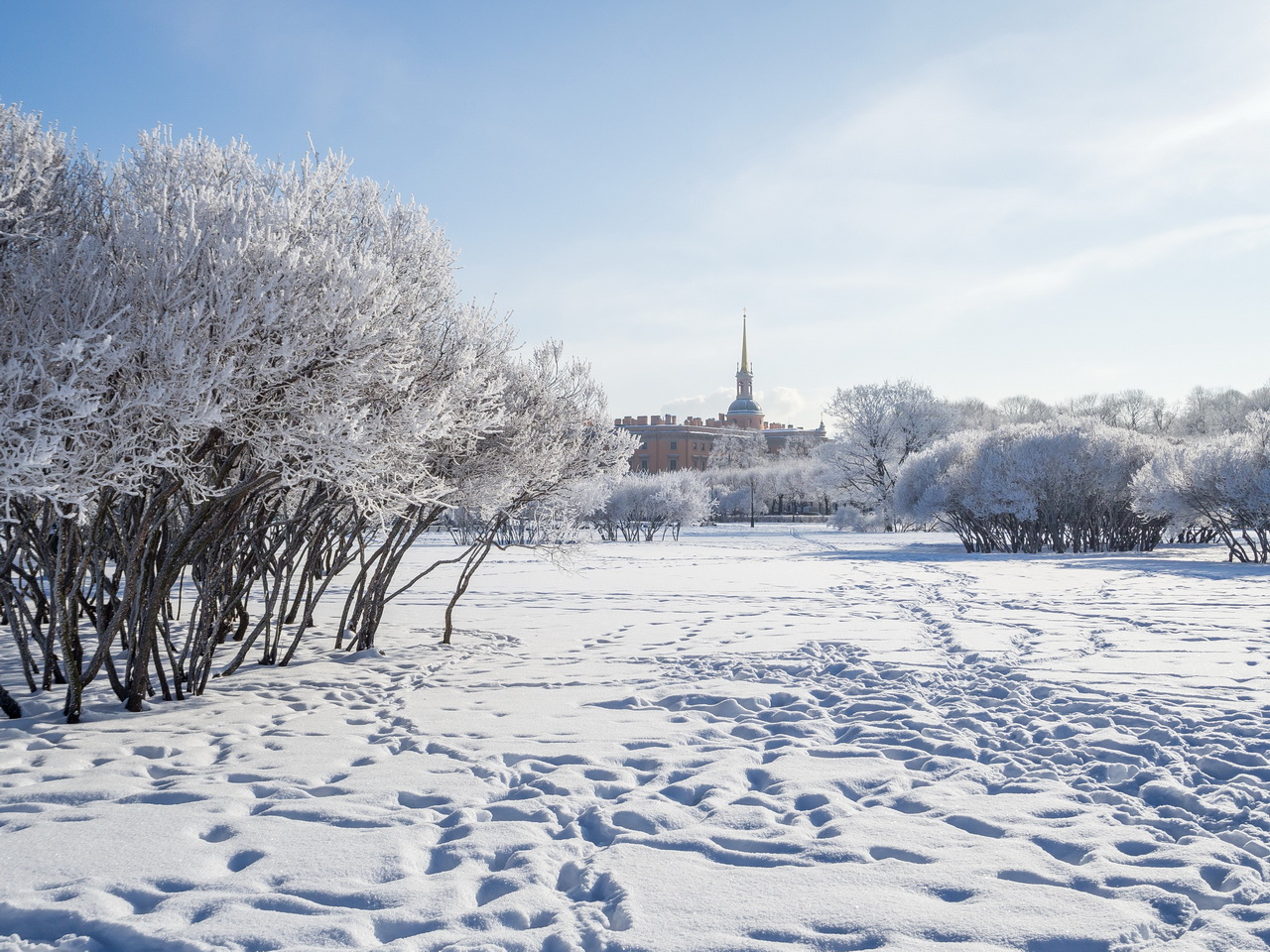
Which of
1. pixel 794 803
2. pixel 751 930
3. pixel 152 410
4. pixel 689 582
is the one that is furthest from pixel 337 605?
pixel 751 930

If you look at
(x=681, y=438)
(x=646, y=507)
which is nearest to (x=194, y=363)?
(x=646, y=507)

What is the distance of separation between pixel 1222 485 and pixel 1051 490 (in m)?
6.58

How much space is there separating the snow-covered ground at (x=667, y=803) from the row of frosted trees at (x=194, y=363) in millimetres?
1330

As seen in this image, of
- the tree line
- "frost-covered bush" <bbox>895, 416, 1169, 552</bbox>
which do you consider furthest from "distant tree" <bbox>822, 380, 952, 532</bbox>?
"frost-covered bush" <bbox>895, 416, 1169, 552</bbox>

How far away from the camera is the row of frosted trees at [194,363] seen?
4.79 m

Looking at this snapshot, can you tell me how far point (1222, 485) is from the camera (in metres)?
23.4

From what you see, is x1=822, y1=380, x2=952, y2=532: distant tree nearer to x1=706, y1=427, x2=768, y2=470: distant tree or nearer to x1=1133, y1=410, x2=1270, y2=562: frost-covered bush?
x1=1133, y1=410, x2=1270, y2=562: frost-covered bush

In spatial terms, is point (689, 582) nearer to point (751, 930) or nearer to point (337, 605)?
point (337, 605)

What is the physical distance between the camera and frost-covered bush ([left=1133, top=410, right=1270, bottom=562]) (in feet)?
75.5

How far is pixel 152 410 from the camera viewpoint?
4867 mm

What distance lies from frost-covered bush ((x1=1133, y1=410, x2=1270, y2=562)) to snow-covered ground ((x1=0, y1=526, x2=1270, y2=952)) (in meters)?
16.9

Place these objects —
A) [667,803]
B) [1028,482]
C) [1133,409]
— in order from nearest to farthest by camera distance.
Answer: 1. [667,803]
2. [1028,482]
3. [1133,409]

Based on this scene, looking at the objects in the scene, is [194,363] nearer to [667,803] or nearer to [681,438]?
[667,803]

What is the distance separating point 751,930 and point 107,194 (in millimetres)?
6734
